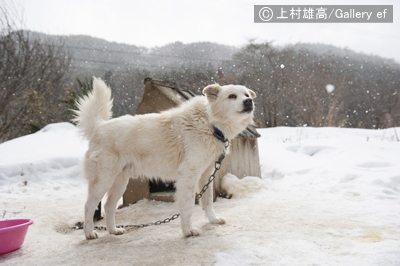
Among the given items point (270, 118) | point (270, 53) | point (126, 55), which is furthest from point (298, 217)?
point (126, 55)

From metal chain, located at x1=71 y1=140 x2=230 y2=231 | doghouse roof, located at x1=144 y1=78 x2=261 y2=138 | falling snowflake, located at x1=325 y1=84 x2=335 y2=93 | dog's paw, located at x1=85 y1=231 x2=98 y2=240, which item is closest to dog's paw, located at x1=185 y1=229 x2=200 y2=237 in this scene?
metal chain, located at x1=71 y1=140 x2=230 y2=231

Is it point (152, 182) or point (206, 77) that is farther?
point (206, 77)

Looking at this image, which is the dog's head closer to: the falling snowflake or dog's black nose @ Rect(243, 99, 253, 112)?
dog's black nose @ Rect(243, 99, 253, 112)

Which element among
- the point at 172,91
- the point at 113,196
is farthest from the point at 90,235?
the point at 172,91

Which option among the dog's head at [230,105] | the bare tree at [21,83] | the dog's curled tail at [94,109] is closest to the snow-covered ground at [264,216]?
the dog's head at [230,105]

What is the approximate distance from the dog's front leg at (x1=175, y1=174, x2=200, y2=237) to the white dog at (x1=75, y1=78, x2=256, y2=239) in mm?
10

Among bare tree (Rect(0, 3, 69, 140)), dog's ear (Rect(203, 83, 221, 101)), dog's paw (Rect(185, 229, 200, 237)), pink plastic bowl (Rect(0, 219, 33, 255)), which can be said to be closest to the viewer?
pink plastic bowl (Rect(0, 219, 33, 255))

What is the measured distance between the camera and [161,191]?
581 centimetres

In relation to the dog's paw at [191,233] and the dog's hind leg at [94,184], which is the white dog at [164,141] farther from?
the dog's paw at [191,233]

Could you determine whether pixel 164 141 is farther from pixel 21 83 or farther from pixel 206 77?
pixel 206 77

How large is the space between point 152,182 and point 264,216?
2352 mm

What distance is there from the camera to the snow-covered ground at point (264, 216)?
279 cm

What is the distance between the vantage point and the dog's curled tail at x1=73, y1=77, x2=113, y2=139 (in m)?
3.86

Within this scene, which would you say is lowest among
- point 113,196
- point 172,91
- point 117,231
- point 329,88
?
point 117,231
